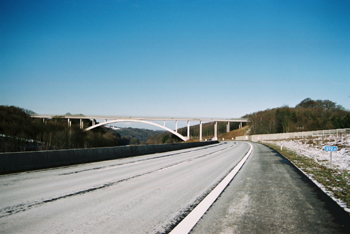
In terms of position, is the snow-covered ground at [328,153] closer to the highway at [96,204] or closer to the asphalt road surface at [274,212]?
the asphalt road surface at [274,212]

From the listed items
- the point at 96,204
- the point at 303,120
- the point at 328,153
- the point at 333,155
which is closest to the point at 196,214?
the point at 96,204

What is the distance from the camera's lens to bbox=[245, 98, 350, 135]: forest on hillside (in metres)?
86.6

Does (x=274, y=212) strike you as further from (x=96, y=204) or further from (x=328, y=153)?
(x=328, y=153)

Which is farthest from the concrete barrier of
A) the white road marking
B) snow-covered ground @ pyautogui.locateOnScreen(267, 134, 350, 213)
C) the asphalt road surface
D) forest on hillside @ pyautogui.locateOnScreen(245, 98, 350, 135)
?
forest on hillside @ pyautogui.locateOnScreen(245, 98, 350, 135)

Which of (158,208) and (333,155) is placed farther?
(333,155)

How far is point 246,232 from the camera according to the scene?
Answer: 3.99 metres

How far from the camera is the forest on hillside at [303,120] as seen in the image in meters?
86.6

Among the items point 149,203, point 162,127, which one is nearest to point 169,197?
point 149,203

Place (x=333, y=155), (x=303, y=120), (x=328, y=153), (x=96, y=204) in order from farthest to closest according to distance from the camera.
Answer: (x=303, y=120) < (x=328, y=153) < (x=333, y=155) < (x=96, y=204)

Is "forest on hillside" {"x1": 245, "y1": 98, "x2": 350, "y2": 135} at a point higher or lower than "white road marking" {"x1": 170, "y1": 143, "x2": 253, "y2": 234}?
higher

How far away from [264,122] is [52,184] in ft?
356

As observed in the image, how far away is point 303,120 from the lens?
99.1 meters

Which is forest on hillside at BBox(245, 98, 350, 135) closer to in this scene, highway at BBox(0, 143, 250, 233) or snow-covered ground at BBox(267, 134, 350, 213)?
snow-covered ground at BBox(267, 134, 350, 213)

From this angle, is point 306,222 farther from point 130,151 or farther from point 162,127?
point 162,127
